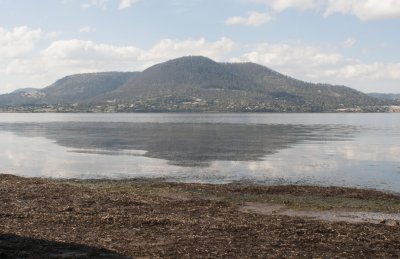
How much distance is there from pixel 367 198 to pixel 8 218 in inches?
988

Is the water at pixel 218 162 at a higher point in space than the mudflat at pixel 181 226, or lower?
lower

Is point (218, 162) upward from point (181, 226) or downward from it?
downward

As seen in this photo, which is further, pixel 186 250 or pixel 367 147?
pixel 367 147

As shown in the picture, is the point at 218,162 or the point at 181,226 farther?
the point at 218,162

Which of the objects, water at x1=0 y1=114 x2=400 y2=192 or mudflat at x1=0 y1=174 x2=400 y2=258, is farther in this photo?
water at x1=0 y1=114 x2=400 y2=192

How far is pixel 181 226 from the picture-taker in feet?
72.2

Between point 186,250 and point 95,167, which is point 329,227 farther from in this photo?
point 95,167

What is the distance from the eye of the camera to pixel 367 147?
273ft

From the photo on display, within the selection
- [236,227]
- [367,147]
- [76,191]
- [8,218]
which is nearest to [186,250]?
[236,227]

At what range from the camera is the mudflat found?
58.9ft

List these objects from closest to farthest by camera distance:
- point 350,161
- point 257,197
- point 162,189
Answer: point 257,197
point 162,189
point 350,161

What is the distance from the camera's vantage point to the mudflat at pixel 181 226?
17.9 m

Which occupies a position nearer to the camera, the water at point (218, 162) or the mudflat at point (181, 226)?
the mudflat at point (181, 226)

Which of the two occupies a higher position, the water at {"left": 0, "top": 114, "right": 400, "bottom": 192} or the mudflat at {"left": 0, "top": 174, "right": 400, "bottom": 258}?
the mudflat at {"left": 0, "top": 174, "right": 400, "bottom": 258}
